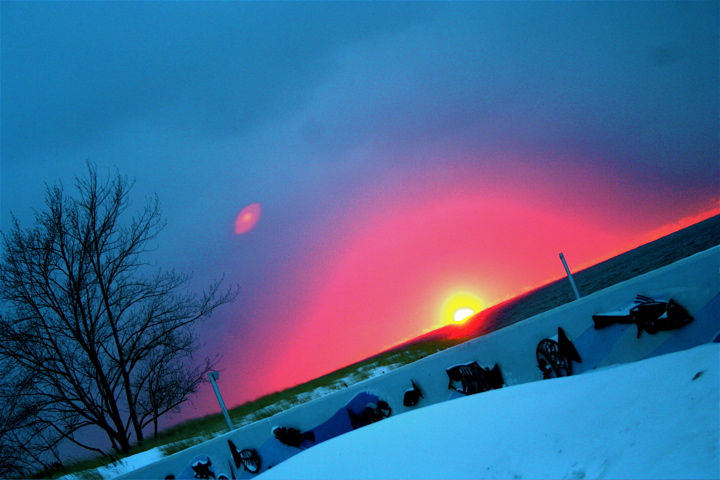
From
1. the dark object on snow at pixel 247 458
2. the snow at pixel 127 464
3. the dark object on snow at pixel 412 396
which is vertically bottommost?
the dark object on snow at pixel 247 458

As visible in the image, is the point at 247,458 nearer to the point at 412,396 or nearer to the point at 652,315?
the point at 412,396

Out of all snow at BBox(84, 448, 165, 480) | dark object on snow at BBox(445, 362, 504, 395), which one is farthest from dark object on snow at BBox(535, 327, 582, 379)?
snow at BBox(84, 448, 165, 480)

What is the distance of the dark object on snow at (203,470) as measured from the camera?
1303 centimetres

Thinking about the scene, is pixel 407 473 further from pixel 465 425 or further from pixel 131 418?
pixel 131 418

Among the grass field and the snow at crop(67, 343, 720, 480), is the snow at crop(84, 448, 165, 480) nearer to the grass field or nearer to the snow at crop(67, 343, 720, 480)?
the grass field

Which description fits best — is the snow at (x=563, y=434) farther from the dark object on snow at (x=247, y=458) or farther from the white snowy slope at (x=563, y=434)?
the dark object on snow at (x=247, y=458)

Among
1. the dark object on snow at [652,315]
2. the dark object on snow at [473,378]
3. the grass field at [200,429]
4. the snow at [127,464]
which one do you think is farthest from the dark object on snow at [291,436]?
the dark object on snow at [652,315]

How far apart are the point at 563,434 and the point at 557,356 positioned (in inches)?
167

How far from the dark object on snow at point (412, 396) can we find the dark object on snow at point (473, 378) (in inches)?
33.2

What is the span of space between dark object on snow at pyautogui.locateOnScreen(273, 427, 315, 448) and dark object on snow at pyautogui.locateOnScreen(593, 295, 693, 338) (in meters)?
7.39

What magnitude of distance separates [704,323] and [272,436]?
31.5 feet

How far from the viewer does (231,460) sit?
1299 centimetres

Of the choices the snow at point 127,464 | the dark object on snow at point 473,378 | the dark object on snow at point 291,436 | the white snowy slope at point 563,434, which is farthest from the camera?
the snow at point 127,464

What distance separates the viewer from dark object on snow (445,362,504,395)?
30.5ft
